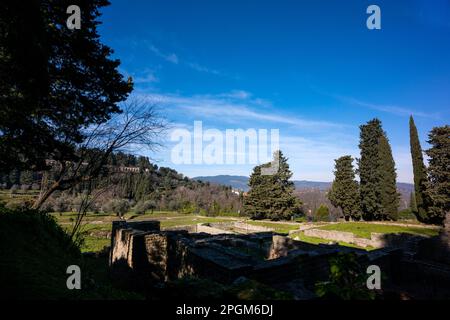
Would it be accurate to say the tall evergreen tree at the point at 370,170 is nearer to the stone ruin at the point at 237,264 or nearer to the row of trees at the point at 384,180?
the row of trees at the point at 384,180

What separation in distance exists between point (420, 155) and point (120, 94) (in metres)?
36.2

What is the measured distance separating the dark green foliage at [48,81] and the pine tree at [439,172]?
31.8 meters

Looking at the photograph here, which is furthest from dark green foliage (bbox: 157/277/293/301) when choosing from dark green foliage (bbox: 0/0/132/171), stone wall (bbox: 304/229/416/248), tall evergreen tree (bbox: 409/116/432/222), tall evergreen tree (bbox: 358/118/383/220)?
tall evergreen tree (bbox: 358/118/383/220)

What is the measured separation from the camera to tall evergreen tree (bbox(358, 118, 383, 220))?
33.6 meters

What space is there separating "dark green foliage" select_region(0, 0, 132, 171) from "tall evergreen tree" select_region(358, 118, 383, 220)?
34624 mm

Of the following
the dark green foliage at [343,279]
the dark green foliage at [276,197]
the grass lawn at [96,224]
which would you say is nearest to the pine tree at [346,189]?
the dark green foliage at [276,197]

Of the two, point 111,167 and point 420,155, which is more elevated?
point 420,155

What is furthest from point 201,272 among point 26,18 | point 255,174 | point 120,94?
point 255,174

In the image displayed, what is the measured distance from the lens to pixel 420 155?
31453mm

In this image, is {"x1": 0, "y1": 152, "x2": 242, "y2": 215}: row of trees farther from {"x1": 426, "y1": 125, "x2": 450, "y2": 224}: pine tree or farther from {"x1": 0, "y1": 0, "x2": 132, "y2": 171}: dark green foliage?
{"x1": 426, "y1": 125, "x2": 450, "y2": 224}: pine tree

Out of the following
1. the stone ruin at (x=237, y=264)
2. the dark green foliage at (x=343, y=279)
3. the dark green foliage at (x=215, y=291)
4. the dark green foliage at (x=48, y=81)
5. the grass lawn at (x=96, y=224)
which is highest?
the dark green foliage at (x=48, y=81)

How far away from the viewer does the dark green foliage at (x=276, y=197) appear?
148ft
